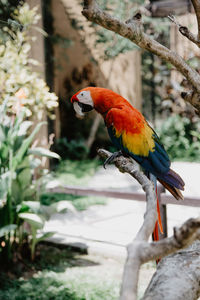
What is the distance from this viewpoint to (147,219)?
0.58 m

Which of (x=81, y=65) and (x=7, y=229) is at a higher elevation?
(x=81, y=65)

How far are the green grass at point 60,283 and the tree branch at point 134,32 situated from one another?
1.66 metres

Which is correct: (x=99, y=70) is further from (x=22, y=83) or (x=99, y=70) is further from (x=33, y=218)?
(x=33, y=218)

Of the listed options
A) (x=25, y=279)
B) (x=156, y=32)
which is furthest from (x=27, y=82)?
(x=156, y=32)

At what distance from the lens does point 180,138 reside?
7219mm

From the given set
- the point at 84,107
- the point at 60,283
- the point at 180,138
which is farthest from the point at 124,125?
the point at 180,138

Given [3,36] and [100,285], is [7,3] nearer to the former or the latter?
[3,36]

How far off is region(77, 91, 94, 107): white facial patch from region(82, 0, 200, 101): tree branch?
1.84 feet

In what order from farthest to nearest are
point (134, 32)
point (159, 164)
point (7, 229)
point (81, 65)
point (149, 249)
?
point (81, 65) < point (7, 229) < point (159, 164) < point (134, 32) < point (149, 249)

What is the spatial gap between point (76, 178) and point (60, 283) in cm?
330

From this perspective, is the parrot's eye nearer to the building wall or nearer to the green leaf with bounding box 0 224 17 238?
the green leaf with bounding box 0 224 17 238

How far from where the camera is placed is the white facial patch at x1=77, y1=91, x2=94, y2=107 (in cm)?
133

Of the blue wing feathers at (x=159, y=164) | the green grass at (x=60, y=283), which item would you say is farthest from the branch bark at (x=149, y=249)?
the green grass at (x=60, y=283)

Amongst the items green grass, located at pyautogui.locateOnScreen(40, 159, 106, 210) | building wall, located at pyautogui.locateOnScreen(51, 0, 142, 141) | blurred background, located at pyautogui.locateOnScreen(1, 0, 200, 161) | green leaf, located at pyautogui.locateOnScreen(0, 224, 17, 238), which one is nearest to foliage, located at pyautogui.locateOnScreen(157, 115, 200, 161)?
blurred background, located at pyautogui.locateOnScreen(1, 0, 200, 161)
